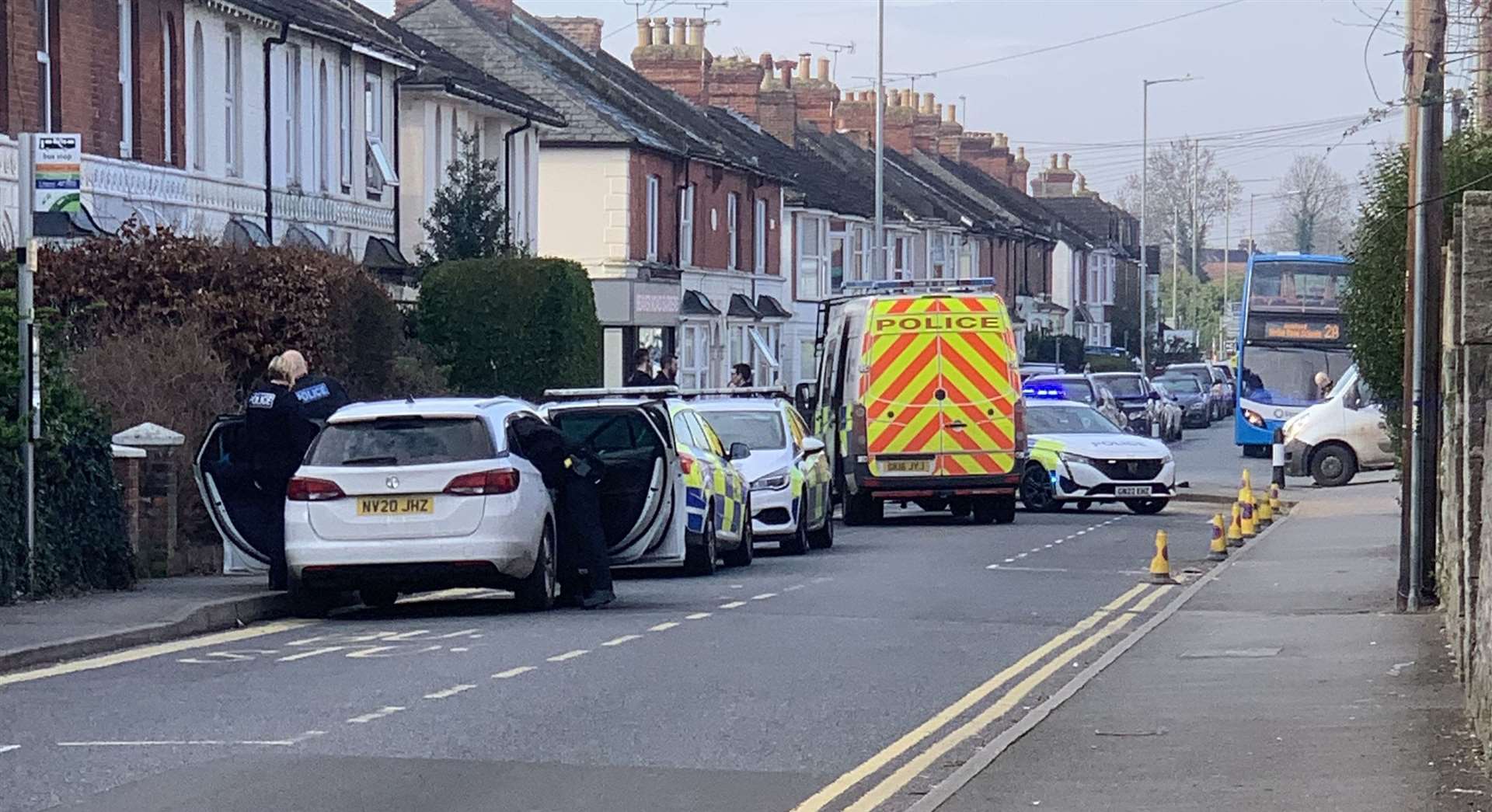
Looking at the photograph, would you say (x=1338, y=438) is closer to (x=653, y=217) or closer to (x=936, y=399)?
(x=936, y=399)

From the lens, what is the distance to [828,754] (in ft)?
33.5

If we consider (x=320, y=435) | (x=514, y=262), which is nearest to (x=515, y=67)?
(x=514, y=262)

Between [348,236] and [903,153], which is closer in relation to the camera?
[348,236]

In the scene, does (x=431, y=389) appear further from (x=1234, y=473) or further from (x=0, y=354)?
(x=1234, y=473)

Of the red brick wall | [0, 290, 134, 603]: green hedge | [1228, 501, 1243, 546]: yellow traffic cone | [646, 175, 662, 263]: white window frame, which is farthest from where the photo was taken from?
[646, 175, 662, 263]: white window frame

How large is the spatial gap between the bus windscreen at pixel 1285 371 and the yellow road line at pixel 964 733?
117 feet

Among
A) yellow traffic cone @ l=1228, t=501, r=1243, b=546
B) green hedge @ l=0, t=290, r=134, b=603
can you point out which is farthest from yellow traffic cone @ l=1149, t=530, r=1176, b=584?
green hedge @ l=0, t=290, r=134, b=603

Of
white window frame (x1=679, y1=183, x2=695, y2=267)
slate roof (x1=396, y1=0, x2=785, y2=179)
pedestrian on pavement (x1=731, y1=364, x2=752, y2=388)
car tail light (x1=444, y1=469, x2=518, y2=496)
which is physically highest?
slate roof (x1=396, y1=0, x2=785, y2=179)

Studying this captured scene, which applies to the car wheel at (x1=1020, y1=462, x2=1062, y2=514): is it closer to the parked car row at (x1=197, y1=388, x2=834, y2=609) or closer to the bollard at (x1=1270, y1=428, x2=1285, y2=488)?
the bollard at (x1=1270, y1=428, x2=1285, y2=488)

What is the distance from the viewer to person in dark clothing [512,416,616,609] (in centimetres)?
1647

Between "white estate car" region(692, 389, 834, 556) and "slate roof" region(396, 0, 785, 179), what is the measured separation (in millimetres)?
21318

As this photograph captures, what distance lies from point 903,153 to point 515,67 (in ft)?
128

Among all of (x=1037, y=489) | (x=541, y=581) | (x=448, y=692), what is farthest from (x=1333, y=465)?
(x=448, y=692)

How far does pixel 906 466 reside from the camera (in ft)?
93.0
